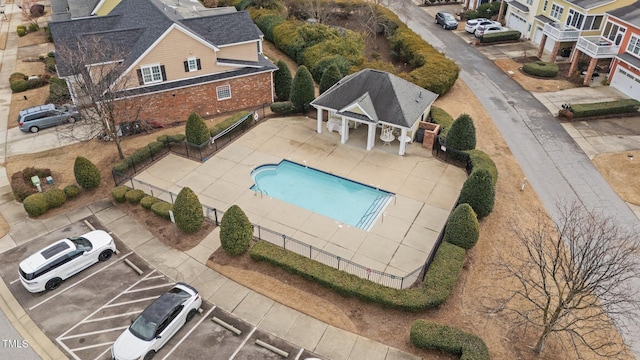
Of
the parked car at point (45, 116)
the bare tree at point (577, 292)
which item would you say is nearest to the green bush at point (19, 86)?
the parked car at point (45, 116)

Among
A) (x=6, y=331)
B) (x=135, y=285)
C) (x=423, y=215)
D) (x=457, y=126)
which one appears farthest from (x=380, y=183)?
(x=6, y=331)

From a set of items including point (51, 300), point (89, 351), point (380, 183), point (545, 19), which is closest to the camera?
point (89, 351)

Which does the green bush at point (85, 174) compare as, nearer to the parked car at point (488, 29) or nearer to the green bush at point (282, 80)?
the green bush at point (282, 80)

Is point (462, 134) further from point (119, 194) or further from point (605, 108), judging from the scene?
point (119, 194)

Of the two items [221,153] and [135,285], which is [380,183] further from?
[135,285]

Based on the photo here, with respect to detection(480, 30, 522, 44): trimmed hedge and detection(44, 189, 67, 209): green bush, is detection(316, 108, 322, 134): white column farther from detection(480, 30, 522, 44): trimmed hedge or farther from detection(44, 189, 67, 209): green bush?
detection(480, 30, 522, 44): trimmed hedge

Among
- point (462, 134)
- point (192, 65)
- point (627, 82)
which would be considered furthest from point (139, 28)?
point (627, 82)
